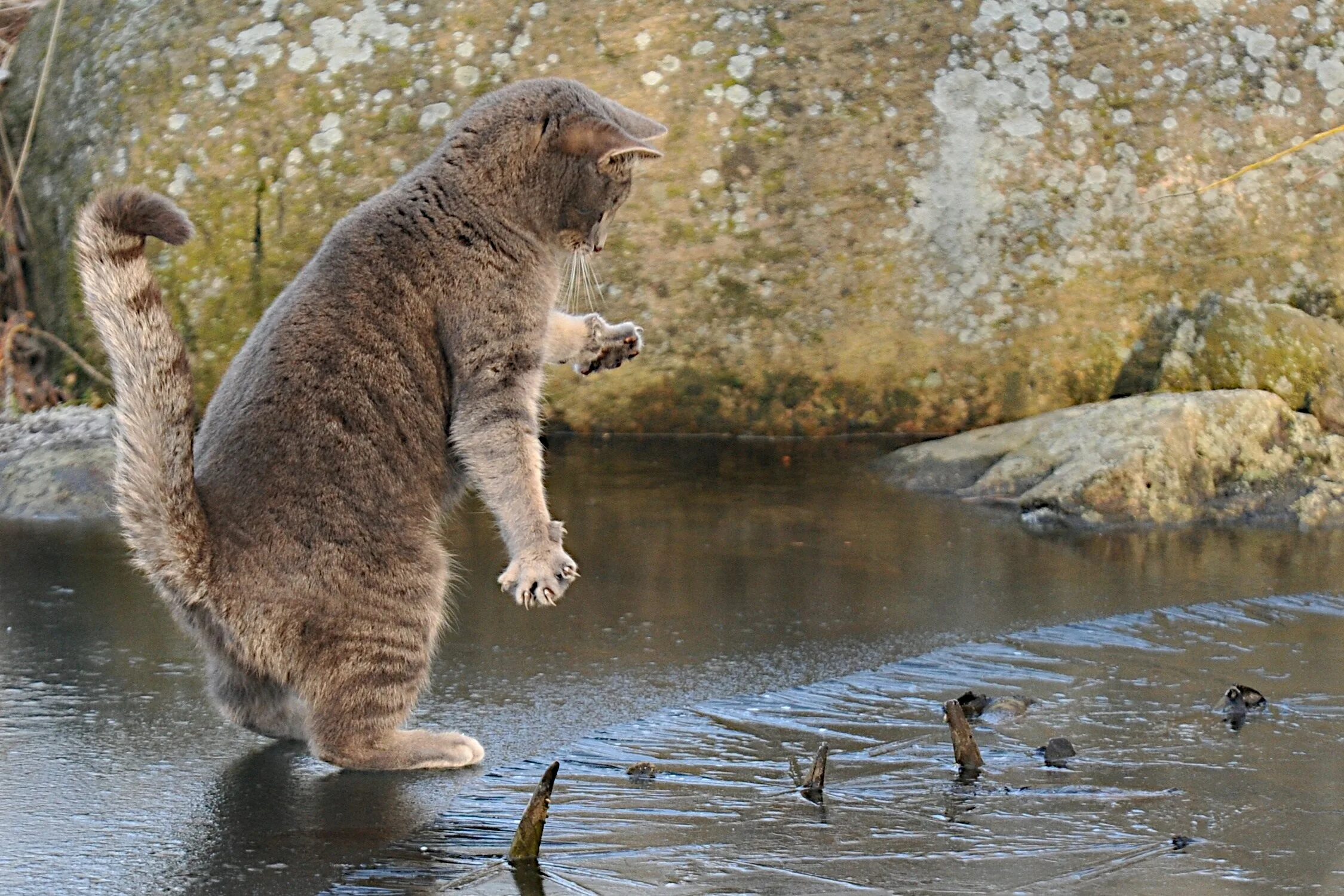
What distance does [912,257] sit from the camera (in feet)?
27.2

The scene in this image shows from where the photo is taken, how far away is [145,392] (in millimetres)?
3729

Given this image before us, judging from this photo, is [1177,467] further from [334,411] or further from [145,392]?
[145,392]

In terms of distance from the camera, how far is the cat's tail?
3.67m

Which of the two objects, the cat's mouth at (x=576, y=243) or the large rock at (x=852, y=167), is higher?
the large rock at (x=852, y=167)

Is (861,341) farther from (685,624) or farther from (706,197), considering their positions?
(685,624)

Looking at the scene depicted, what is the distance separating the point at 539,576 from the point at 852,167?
16.1ft

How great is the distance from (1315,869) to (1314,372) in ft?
16.9

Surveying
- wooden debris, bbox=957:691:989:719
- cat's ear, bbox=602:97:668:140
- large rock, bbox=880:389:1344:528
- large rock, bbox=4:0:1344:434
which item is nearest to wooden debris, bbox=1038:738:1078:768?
wooden debris, bbox=957:691:989:719

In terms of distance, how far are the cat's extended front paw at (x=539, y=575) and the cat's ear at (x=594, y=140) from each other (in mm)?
1258

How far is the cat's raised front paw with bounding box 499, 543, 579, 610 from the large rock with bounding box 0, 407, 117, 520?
3.29m

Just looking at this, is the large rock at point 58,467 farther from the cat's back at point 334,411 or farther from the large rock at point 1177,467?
the large rock at point 1177,467

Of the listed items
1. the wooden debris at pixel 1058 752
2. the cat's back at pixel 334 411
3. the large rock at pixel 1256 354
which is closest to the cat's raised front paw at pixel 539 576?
the cat's back at pixel 334 411

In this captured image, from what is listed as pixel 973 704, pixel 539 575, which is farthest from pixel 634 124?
pixel 973 704

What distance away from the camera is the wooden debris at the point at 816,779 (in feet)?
12.0
